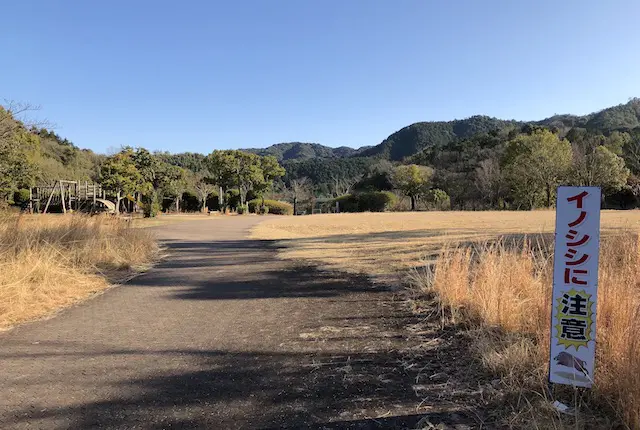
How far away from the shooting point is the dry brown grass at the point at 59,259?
5.58 m

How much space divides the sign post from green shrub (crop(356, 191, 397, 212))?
46.4 metres

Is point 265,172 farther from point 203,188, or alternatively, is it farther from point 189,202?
point 189,202

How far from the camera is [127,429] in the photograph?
2.66 meters

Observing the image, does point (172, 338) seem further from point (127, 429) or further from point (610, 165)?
point (610, 165)

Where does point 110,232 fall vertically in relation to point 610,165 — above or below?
below

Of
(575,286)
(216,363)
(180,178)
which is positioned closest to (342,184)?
(180,178)

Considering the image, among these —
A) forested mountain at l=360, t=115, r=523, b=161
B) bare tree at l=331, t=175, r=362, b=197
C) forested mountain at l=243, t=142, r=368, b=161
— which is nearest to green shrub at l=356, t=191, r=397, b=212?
bare tree at l=331, t=175, r=362, b=197

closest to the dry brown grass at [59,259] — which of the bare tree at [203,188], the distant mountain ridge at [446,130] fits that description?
the bare tree at [203,188]

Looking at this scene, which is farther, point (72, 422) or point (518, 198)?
point (518, 198)

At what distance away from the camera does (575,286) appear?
267cm

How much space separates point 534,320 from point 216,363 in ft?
9.46

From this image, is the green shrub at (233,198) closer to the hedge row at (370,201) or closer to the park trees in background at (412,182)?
the hedge row at (370,201)

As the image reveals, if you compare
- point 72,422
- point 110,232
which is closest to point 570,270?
point 72,422

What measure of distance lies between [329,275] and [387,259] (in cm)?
188
